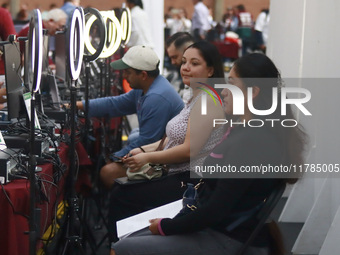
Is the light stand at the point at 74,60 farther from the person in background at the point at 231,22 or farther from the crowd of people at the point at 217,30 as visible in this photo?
the person in background at the point at 231,22

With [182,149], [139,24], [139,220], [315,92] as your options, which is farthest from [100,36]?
[139,24]

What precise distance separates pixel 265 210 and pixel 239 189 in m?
0.11

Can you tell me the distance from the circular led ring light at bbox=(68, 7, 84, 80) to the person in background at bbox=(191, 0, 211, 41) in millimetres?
9244

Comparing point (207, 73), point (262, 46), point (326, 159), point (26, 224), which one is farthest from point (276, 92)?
point (262, 46)

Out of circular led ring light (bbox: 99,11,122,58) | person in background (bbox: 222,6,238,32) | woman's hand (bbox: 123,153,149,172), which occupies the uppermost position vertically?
circular led ring light (bbox: 99,11,122,58)

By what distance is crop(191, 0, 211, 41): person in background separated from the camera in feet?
36.4

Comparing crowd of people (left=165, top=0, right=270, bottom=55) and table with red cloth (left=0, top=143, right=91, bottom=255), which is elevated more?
crowd of people (left=165, top=0, right=270, bottom=55)

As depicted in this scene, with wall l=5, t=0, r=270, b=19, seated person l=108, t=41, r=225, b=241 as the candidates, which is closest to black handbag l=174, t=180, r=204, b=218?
seated person l=108, t=41, r=225, b=241

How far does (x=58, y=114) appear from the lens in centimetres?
280

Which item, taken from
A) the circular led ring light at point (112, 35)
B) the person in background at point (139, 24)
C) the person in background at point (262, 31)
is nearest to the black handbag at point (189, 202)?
the circular led ring light at point (112, 35)

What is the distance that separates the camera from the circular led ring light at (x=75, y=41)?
1.88 metres

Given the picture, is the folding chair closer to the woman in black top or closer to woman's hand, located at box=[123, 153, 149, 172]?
the woman in black top

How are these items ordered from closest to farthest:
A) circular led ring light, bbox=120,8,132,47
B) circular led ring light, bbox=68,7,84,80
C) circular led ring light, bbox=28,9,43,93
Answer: circular led ring light, bbox=28,9,43,93 → circular led ring light, bbox=68,7,84,80 → circular led ring light, bbox=120,8,132,47

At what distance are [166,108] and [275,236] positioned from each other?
3.82 feet
